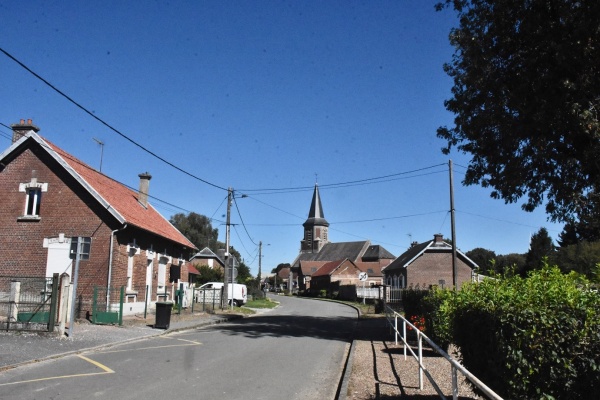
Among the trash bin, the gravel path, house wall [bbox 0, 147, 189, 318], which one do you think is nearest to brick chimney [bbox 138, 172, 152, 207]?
house wall [bbox 0, 147, 189, 318]

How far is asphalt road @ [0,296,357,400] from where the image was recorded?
26.4 feet

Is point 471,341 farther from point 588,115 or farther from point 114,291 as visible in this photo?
point 114,291

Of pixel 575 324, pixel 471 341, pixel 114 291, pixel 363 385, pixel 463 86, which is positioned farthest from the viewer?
pixel 114 291

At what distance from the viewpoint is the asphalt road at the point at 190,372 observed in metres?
8.04

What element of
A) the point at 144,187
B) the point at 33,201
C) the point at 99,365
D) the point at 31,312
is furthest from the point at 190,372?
the point at 144,187

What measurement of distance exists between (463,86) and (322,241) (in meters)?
103

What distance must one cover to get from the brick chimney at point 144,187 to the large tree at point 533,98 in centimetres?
1852

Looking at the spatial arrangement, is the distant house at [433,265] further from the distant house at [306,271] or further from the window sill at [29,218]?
the distant house at [306,271]

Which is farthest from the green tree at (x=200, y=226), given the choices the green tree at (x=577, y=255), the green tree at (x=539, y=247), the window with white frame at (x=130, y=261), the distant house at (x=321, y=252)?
the window with white frame at (x=130, y=261)

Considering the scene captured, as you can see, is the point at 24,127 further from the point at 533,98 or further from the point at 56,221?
the point at 533,98

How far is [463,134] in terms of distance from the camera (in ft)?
51.8

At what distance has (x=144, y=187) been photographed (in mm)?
28547

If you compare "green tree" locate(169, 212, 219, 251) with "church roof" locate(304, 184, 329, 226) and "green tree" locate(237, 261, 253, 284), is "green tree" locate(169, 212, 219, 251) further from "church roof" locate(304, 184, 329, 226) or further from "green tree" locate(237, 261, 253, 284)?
"church roof" locate(304, 184, 329, 226)

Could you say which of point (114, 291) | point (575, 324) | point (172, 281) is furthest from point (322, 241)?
point (575, 324)
